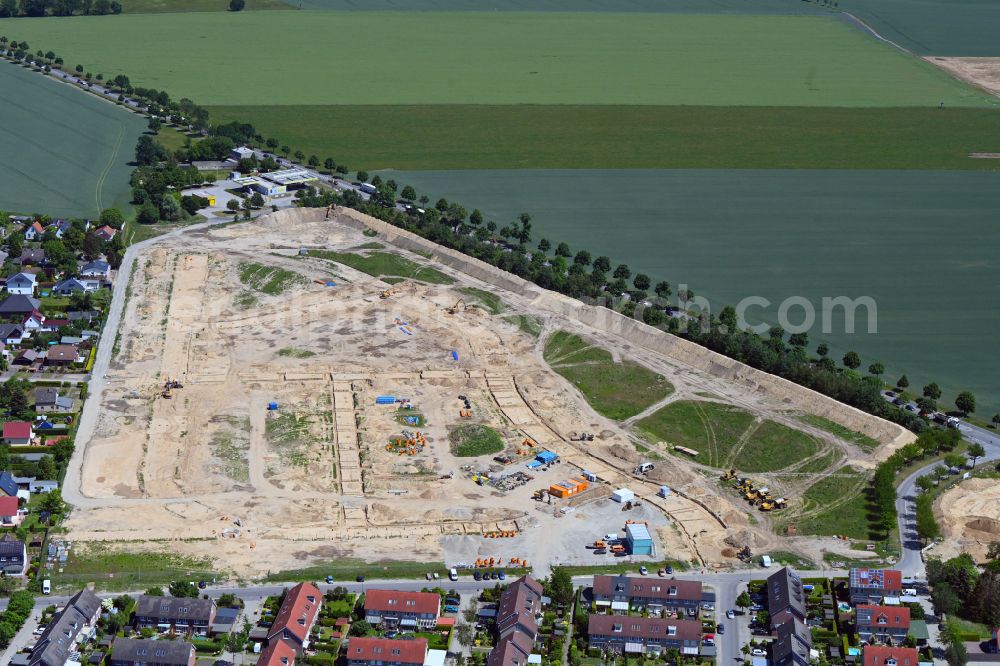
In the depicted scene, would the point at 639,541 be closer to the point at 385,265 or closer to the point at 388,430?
the point at 388,430

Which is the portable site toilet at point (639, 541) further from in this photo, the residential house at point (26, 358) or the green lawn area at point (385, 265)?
the residential house at point (26, 358)

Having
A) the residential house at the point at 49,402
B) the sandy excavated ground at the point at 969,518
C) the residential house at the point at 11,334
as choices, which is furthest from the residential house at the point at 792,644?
the residential house at the point at 11,334

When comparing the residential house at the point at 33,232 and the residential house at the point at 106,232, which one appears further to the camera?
the residential house at the point at 33,232

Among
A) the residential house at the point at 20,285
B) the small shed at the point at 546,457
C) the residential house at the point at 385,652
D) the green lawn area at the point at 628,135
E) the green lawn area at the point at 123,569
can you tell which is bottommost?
the green lawn area at the point at 123,569

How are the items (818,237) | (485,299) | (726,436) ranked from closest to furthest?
1. (726,436)
2. (485,299)
3. (818,237)

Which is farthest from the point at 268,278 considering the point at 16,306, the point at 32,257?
the point at 32,257

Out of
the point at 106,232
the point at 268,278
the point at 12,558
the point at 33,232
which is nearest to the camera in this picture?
the point at 12,558

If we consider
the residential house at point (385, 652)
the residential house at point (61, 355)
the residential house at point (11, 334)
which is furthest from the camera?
the residential house at point (11, 334)

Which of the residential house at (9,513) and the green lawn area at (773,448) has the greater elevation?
the green lawn area at (773,448)
